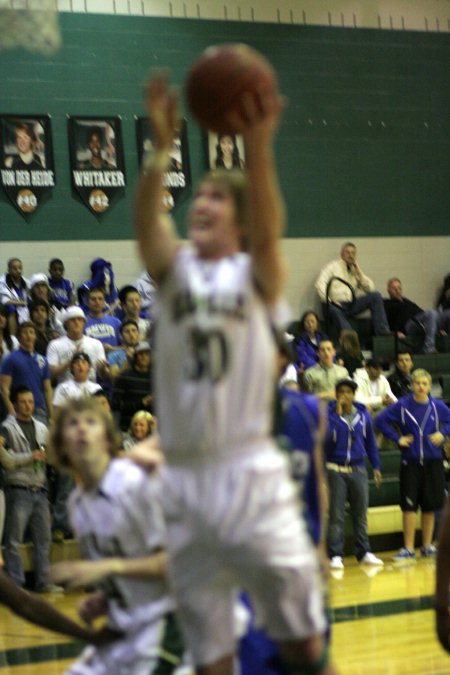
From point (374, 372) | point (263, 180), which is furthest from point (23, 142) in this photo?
point (263, 180)

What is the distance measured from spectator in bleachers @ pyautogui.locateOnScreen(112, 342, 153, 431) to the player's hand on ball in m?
7.80

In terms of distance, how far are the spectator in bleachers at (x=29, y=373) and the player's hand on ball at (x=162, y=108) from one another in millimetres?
7787

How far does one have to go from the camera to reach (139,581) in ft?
12.2

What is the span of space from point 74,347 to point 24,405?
150cm

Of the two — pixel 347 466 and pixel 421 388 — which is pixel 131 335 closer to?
pixel 347 466

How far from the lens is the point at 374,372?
41.4 feet

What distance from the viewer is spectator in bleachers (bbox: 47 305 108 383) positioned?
11.3 meters

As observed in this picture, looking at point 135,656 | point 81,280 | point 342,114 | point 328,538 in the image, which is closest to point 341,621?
point 328,538

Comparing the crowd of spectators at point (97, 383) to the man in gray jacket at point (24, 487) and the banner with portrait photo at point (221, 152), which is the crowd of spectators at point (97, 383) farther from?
the banner with portrait photo at point (221, 152)

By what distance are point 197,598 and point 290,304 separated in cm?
1339

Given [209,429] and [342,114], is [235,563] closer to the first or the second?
[209,429]

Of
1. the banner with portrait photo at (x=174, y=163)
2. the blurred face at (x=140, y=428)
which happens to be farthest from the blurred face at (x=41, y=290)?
the blurred face at (x=140, y=428)

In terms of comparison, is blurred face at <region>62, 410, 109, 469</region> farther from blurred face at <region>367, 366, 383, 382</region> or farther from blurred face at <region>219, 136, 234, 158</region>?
blurred face at <region>219, 136, 234, 158</region>

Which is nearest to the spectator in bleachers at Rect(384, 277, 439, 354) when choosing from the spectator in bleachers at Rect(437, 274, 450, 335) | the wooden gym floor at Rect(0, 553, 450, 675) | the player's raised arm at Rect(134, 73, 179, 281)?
the spectator in bleachers at Rect(437, 274, 450, 335)
